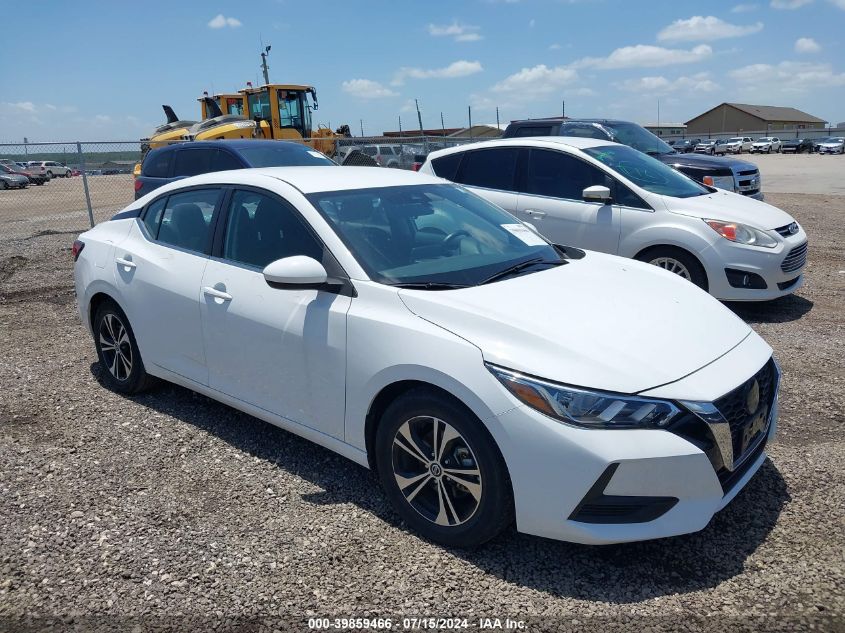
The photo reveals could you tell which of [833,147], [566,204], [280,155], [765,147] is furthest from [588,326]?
[765,147]

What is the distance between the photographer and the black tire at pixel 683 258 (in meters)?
6.73

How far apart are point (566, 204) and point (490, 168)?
109 centimetres

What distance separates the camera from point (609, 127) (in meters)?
12.0

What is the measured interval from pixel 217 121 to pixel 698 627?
61.4 ft

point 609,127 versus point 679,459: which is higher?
point 609,127

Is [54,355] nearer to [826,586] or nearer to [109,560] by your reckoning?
[109,560]

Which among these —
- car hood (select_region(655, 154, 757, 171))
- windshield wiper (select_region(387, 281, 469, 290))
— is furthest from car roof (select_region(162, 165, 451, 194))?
car hood (select_region(655, 154, 757, 171))

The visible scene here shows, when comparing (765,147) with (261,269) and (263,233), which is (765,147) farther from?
(261,269)

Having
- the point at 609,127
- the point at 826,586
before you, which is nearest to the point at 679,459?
the point at 826,586

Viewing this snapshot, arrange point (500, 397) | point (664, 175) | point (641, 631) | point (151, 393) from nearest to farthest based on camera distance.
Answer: point (641, 631) < point (500, 397) < point (151, 393) < point (664, 175)

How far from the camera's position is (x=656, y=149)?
1208cm

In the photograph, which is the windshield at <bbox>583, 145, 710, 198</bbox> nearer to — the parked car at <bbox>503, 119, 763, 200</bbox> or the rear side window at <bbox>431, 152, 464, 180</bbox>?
the rear side window at <bbox>431, 152, 464, 180</bbox>

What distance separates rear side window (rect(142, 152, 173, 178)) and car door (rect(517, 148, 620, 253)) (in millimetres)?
6234

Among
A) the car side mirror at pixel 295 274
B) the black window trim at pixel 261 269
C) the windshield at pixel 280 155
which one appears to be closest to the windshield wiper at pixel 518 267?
the black window trim at pixel 261 269
